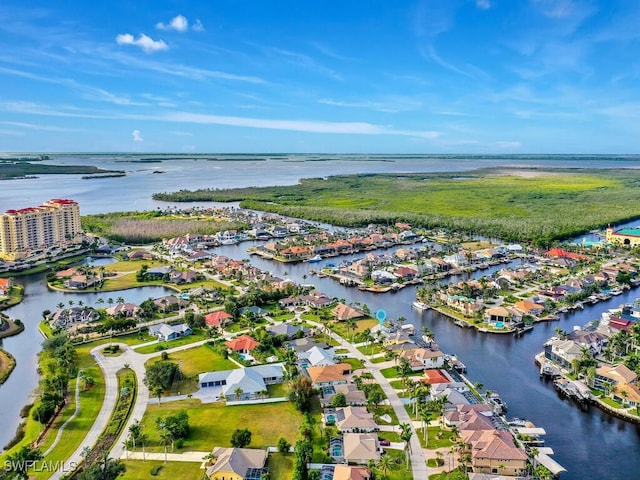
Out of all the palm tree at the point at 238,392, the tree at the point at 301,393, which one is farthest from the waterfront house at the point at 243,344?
the tree at the point at 301,393

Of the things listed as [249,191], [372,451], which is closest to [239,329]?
[372,451]

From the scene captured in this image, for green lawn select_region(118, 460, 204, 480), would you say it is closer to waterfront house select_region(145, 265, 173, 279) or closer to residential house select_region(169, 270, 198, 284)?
residential house select_region(169, 270, 198, 284)

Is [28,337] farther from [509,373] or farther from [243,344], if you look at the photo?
[509,373]

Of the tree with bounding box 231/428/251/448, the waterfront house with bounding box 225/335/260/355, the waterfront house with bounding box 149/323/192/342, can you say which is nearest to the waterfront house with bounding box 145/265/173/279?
the waterfront house with bounding box 149/323/192/342

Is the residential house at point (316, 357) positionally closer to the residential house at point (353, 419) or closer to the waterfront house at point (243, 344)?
the waterfront house at point (243, 344)

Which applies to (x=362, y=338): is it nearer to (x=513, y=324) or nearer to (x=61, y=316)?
(x=513, y=324)

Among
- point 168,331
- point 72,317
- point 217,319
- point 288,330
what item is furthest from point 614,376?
point 72,317
